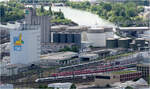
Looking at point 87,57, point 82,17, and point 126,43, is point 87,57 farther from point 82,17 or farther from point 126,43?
point 82,17

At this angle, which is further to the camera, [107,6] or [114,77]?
[107,6]

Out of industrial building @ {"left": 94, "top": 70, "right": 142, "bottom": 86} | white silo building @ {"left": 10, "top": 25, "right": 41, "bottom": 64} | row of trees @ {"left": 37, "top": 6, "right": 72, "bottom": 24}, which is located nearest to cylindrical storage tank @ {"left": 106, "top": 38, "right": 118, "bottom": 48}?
row of trees @ {"left": 37, "top": 6, "right": 72, "bottom": 24}

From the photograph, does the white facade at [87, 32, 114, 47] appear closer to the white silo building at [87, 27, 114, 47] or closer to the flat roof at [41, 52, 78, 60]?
the white silo building at [87, 27, 114, 47]

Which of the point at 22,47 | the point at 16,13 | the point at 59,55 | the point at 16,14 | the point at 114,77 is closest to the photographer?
the point at 114,77

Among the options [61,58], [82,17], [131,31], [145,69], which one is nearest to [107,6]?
[82,17]

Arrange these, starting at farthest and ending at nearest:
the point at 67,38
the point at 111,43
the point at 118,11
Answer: the point at 118,11
the point at 67,38
the point at 111,43

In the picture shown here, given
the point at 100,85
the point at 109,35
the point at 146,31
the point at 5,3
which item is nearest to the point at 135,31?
the point at 146,31
